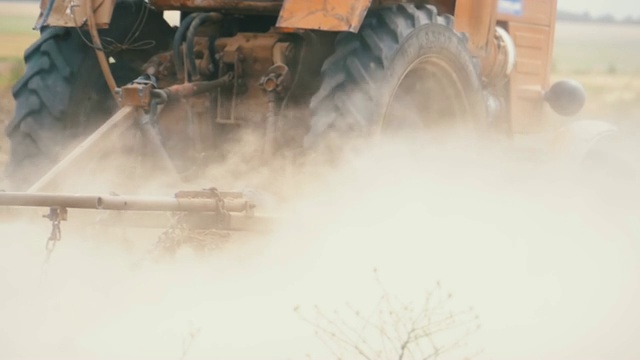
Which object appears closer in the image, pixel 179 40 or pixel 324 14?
pixel 324 14

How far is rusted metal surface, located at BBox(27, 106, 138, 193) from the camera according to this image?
293 inches

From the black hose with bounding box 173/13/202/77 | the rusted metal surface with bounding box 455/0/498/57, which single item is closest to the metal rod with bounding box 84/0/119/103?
the black hose with bounding box 173/13/202/77

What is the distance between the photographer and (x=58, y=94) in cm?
846

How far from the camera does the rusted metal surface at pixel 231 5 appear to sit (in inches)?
329

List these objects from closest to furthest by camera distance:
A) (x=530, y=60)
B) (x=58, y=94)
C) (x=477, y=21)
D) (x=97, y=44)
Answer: (x=97, y=44), (x=58, y=94), (x=477, y=21), (x=530, y=60)

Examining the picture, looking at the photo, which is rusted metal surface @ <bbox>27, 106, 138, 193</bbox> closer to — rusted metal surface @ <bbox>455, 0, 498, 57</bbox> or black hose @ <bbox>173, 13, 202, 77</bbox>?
black hose @ <bbox>173, 13, 202, 77</bbox>

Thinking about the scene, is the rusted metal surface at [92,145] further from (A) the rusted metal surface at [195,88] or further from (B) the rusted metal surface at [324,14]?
(B) the rusted metal surface at [324,14]

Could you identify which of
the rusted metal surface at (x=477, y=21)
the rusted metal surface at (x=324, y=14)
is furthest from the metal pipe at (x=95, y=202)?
the rusted metal surface at (x=477, y=21)

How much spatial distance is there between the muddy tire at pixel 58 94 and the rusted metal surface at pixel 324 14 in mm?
1336

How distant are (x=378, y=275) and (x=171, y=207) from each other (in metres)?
1.35

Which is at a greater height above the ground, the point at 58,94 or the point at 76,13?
the point at 76,13

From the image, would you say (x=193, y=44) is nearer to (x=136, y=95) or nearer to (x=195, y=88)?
(x=195, y=88)

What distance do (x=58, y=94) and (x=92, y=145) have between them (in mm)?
946

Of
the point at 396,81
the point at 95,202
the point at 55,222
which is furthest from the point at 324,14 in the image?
the point at 55,222
